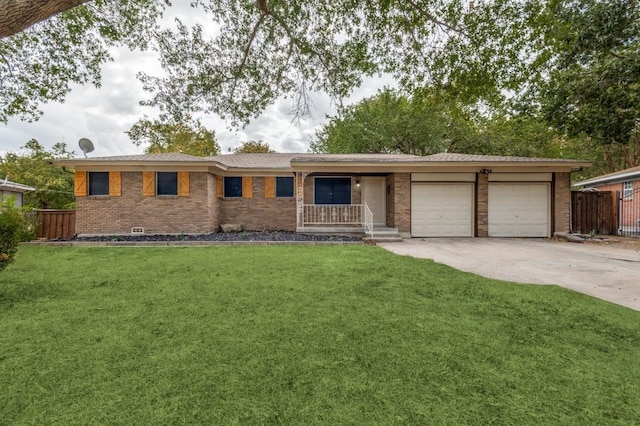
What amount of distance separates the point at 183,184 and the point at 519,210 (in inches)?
497

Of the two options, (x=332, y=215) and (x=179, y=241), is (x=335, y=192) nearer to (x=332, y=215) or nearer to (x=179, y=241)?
(x=332, y=215)

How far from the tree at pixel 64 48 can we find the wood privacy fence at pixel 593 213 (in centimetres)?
1633

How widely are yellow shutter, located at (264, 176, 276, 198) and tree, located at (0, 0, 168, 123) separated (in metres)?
6.06

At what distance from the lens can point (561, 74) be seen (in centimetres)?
867

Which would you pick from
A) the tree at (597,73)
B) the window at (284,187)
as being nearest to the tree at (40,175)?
the window at (284,187)

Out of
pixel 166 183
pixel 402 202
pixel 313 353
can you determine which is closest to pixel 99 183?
pixel 166 183

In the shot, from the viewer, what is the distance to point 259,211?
12.0 m

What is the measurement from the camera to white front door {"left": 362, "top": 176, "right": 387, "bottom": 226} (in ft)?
39.0

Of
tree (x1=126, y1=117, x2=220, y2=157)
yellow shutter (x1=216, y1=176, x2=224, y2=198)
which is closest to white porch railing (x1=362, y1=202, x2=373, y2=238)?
yellow shutter (x1=216, y1=176, x2=224, y2=198)

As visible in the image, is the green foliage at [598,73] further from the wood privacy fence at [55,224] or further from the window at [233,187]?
the wood privacy fence at [55,224]

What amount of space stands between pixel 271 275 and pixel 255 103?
15.7 ft

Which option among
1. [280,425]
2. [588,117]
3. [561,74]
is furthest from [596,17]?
[280,425]

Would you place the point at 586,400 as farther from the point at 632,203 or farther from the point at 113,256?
the point at 632,203

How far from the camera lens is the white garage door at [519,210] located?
33.6 feet
